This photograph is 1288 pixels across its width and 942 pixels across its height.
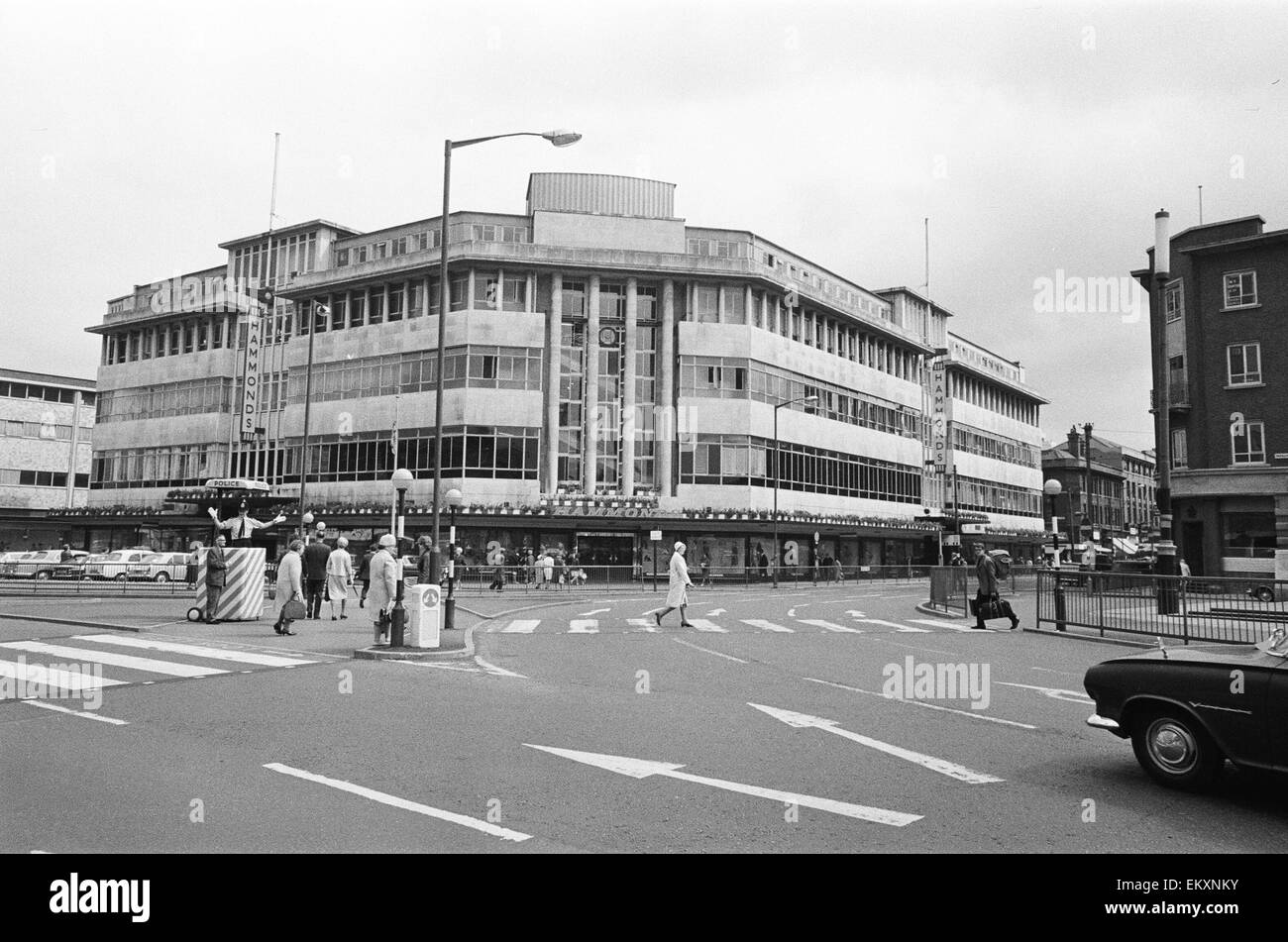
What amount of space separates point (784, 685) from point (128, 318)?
6258 centimetres

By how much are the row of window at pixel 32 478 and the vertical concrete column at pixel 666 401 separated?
54.3 meters

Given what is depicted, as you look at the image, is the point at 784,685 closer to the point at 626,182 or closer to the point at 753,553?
the point at 753,553

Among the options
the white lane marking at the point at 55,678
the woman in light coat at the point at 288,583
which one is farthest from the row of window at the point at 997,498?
the white lane marking at the point at 55,678

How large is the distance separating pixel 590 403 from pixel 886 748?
133 ft

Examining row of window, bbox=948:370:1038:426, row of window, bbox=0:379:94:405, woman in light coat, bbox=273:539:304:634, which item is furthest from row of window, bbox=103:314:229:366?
row of window, bbox=948:370:1038:426

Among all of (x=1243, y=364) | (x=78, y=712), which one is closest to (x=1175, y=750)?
(x=78, y=712)

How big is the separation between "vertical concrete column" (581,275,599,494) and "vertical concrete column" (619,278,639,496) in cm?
154

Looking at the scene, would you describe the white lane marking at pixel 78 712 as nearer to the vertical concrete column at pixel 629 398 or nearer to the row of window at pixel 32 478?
the vertical concrete column at pixel 629 398

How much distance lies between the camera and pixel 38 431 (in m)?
71.9

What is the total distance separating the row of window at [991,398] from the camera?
7119 cm

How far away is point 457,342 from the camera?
46.5 m

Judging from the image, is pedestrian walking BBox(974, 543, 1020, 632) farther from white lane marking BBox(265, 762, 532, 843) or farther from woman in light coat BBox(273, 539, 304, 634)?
white lane marking BBox(265, 762, 532, 843)

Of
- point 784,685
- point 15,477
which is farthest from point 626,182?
point 15,477

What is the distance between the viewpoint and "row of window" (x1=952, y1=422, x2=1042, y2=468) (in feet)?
229
